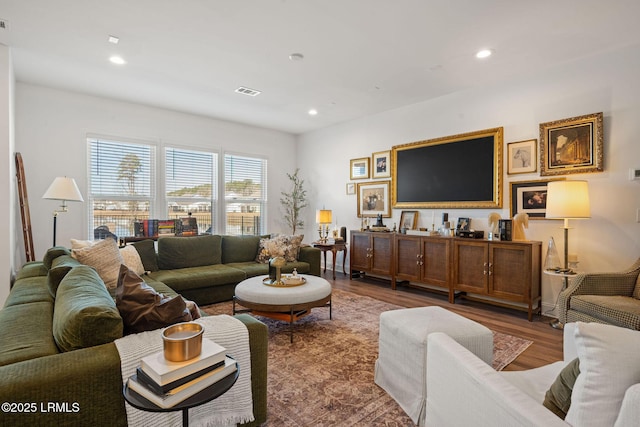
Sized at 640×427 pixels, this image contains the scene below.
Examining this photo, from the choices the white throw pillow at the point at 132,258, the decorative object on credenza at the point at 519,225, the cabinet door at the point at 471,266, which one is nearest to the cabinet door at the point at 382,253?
the cabinet door at the point at 471,266

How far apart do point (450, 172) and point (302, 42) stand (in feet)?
8.89

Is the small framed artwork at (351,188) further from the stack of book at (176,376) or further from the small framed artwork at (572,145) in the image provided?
the stack of book at (176,376)

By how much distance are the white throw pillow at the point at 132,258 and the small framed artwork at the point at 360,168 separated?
369cm

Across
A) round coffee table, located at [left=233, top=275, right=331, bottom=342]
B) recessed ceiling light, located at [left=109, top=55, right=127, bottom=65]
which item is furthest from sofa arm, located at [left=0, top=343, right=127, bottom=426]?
recessed ceiling light, located at [left=109, top=55, right=127, bottom=65]

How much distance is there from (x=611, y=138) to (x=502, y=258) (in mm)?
1609

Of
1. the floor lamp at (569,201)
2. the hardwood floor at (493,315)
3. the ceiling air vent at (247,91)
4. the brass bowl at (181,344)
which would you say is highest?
the ceiling air vent at (247,91)

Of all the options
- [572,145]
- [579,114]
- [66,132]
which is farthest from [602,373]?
[66,132]

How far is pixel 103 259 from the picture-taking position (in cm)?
Result: 315

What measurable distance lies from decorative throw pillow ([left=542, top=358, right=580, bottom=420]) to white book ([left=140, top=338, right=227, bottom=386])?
1.12 metres

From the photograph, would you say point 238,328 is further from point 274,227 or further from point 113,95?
point 274,227

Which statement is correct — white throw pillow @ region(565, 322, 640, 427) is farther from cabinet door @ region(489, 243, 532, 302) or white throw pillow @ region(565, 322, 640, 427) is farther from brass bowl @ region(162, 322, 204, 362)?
cabinet door @ region(489, 243, 532, 302)

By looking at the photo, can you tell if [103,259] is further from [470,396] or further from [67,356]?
[470,396]

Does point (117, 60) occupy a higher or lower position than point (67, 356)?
higher

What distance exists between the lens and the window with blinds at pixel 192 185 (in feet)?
18.2
